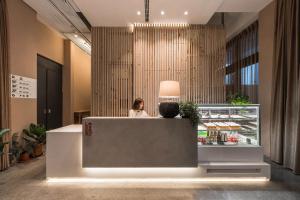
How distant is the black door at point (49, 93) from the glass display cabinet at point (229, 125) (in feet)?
17.7

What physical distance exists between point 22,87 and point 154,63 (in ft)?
12.2

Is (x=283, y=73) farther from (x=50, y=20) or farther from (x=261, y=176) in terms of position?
(x=50, y=20)

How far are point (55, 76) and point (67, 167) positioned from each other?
532cm

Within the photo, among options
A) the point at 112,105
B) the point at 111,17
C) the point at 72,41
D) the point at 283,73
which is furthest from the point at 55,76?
the point at 283,73

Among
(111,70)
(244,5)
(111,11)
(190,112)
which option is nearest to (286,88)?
(244,5)

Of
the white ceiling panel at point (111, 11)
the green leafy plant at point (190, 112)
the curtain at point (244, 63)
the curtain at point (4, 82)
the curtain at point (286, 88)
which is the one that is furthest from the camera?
the curtain at point (244, 63)

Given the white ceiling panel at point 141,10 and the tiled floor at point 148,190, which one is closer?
the tiled floor at point 148,190

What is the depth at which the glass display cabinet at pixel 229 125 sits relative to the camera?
4.64 metres

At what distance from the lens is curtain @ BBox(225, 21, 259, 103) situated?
7.25 m

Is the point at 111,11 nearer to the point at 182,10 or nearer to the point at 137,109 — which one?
the point at 182,10

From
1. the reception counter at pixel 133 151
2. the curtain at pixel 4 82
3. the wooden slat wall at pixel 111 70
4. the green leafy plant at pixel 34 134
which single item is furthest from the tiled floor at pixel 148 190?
the wooden slat wall at pixel 111 70

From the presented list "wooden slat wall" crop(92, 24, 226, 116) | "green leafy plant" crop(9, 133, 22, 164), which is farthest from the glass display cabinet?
"green leafy plant" crop(9, 133, 22, 164)

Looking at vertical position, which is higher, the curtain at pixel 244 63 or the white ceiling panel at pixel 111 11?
the white ceiling panel at pixel 111 11

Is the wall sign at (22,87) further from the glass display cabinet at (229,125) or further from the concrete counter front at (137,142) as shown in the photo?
the glass display cabinet at (229,125)
